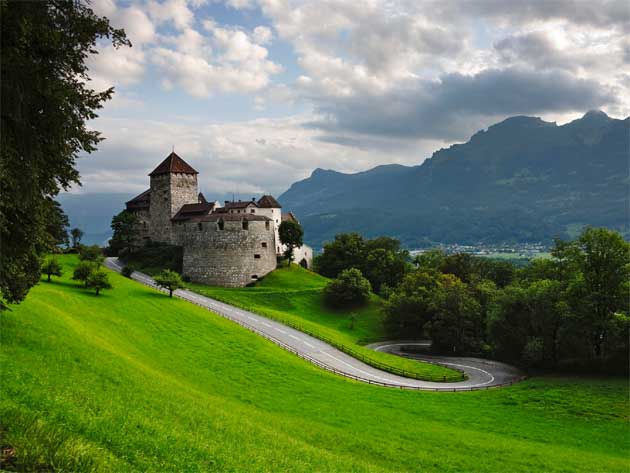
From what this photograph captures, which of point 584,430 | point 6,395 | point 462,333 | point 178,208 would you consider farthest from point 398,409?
point 178,208

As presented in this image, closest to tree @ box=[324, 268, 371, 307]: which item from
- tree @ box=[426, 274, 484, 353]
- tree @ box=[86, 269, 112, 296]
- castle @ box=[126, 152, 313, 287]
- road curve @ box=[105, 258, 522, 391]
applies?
castle @ box=[126, 152, 313, 287]

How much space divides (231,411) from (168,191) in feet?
234

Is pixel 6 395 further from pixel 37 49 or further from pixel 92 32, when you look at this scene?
pixel 92 32

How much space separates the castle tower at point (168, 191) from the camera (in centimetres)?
8844

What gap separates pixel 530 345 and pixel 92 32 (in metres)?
48.3

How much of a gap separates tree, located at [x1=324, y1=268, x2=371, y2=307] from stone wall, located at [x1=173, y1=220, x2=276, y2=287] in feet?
44.5

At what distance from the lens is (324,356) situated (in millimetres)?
48031

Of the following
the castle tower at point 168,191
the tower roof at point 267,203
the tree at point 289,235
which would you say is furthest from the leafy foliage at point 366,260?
the castle tower at point 168,191

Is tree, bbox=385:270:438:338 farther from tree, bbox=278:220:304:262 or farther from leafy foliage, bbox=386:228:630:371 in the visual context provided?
tree, bbox=278:220:304:262

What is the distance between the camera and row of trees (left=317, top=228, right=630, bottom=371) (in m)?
45.6

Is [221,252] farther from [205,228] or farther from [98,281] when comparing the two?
[98,281]

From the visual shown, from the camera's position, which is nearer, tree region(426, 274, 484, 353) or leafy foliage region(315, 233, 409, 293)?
tree region(426, 274, 484, 353)

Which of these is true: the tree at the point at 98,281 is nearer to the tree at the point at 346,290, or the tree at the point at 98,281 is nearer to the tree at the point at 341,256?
the tree at the point at 346,290

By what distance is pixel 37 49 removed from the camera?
46.6 feet
